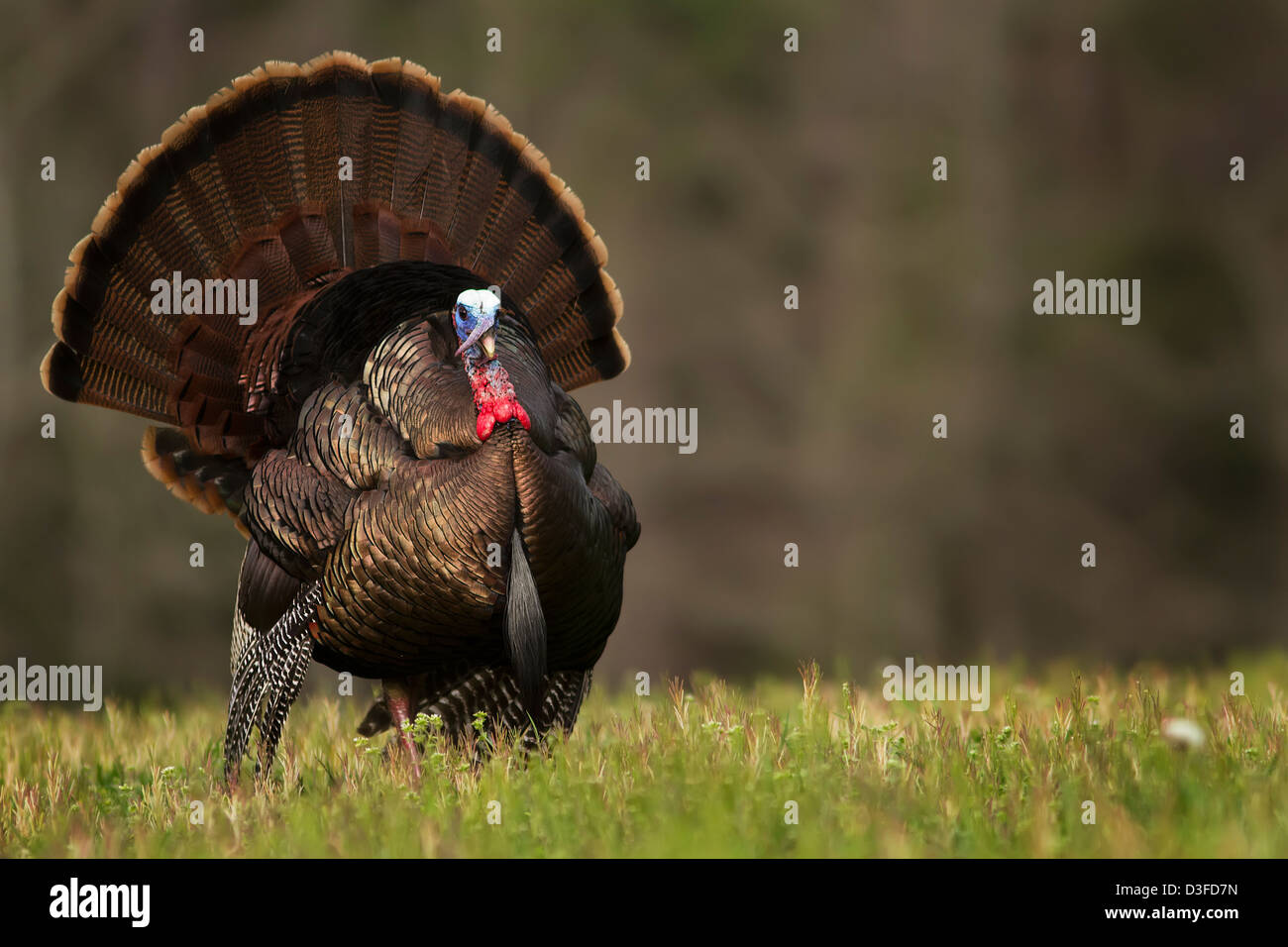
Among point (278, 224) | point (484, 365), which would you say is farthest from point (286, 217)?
point (484, 365)

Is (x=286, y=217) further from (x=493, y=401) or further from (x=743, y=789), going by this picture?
(x=743, y=789)

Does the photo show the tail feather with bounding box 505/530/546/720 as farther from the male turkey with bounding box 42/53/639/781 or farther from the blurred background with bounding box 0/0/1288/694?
the blurred background with bounding box 0/0/1288/694

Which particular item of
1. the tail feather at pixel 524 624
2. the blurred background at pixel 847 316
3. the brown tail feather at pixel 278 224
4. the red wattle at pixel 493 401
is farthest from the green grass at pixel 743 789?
the blurred background at pixel 847 316

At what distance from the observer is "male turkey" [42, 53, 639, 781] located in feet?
14.7

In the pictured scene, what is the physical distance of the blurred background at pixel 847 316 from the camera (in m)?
10.8

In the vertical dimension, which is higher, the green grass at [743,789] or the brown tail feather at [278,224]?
the brown tail feather at [278,224]

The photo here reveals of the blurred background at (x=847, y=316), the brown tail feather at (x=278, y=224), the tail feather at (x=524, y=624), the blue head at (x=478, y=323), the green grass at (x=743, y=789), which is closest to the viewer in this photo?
the green grass at (x=743, y=789)

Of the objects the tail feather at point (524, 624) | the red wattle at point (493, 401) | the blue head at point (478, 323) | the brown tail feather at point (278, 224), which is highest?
the brown tail feather at point (278, 224)

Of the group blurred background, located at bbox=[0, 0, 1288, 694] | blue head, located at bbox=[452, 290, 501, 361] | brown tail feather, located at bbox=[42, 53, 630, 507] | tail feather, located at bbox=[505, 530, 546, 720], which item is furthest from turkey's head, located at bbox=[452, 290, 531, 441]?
blurred background, located at bbox=[0, 0, 1288, 694]

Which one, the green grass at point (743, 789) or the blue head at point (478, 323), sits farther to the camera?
the blue head at point (478, 323)

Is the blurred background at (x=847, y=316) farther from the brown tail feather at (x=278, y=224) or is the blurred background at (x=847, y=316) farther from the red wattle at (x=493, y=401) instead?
the red wattle at (x=493, y=401)

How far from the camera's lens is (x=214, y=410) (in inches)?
223

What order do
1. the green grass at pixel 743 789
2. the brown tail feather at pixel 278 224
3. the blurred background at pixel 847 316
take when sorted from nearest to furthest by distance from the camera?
the green grass at pixel 743 789 → the brown tail feather at pixel 278 224 → the blurred background at pixel 847 316

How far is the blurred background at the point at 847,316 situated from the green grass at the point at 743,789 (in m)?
5.47
